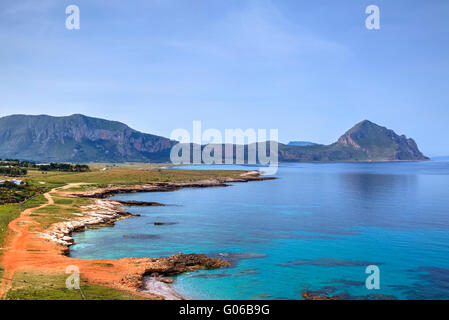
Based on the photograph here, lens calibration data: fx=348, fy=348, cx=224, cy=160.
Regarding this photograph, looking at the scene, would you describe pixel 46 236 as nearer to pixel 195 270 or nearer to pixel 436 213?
pixel 195 270

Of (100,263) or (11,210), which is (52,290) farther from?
(11,210)

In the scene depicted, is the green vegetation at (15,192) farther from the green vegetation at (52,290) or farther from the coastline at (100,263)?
the green vegetation at (52,290)

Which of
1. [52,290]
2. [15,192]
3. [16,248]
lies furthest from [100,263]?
[15,192]

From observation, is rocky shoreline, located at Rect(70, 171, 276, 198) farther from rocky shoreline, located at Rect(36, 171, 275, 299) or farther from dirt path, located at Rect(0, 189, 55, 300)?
dirt path, located at Rect(0, 189, 55, 300)

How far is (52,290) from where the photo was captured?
1061 inches

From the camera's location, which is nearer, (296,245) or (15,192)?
(296,245)

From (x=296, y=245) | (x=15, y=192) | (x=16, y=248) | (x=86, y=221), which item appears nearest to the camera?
(x=16, y=248)

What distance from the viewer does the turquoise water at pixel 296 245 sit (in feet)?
110

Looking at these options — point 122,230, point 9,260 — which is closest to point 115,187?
point 122,230

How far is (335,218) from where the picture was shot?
239 ft

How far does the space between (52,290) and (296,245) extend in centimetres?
3325

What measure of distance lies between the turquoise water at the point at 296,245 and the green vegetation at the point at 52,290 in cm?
671

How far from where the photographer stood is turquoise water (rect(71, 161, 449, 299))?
110ft

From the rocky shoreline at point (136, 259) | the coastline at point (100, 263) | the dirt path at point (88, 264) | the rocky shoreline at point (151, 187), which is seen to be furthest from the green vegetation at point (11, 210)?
the rocky shoreline at point (151, 187)
